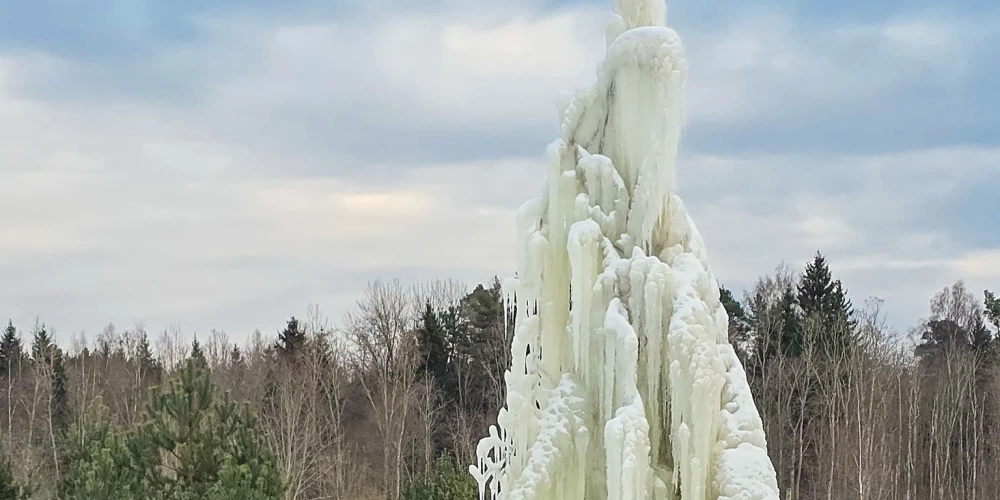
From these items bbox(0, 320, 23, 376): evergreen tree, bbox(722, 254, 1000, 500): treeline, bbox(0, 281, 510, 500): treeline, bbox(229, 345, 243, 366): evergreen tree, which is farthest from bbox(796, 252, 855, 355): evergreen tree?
bbox(0, 320, 23, 376): evergreen tree

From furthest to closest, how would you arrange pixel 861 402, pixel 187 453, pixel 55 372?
pixel 55 372 → pixel 861 402 → pixel 187 453

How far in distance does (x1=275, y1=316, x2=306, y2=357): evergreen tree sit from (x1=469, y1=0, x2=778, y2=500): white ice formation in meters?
38.6

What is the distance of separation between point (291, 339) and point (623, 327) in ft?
134

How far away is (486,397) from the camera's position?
125ft

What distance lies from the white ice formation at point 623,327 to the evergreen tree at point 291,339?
38592mm

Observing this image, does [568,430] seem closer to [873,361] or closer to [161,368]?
[873,361]

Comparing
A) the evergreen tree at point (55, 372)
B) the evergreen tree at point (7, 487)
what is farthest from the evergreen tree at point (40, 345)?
the evergreen tree at point (7, 487)

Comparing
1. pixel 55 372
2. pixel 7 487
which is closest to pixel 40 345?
pixel 55 372

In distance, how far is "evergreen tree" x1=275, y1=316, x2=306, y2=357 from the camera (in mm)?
45000

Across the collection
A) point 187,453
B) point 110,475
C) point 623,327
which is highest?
point 623,327

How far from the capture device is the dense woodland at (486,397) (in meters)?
30.0

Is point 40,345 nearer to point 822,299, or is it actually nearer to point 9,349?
point 9,349

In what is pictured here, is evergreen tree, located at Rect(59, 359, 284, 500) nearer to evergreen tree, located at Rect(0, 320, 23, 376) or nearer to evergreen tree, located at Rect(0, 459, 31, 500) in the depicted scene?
evergreen tree, located at Rect(0, 459, 31, 500)

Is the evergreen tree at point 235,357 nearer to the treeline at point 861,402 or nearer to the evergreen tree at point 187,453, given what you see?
the treeline at point 861,402
